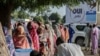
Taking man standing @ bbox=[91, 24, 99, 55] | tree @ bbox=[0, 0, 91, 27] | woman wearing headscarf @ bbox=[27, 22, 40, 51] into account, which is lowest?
man standing @ bbox=[91, 24, 99, 55]

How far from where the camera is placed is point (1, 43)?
12.5 feet

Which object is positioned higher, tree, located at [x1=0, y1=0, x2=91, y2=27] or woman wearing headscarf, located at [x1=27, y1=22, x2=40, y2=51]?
tree, located at [x1=0, y1=0, x2=91, y2=27]

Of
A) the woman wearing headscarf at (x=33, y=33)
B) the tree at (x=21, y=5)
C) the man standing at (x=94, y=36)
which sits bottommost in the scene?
the man standing at (x=94, y=36)

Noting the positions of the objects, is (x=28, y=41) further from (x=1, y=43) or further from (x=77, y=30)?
(x=77, y=30)

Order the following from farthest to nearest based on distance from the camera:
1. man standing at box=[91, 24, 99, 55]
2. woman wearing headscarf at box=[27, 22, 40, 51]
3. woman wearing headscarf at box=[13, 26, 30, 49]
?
man standing at box=[91, 24, 99, 55] < woman wearing headscarf at box=[27, 22, 40, 51] < woman wearing headscarf at box=[13, 26, 30, 49]

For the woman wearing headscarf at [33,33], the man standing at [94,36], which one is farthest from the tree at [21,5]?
the man standing at [94,36]

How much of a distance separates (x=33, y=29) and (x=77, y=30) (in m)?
17.9

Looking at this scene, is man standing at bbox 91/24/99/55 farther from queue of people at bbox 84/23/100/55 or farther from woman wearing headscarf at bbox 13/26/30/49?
woman wearing headscarf at bbox 13/26/30/49

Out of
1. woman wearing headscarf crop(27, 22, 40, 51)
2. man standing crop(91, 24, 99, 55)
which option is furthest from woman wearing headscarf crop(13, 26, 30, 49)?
man standing crop(91, 24, 99, 55)

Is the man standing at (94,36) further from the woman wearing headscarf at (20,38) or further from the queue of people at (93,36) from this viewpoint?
the woman wearing headscarf at (20,38)

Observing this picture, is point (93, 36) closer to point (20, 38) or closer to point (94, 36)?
point (94, 36)

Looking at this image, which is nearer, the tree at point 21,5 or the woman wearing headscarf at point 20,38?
the tree at point 21,5

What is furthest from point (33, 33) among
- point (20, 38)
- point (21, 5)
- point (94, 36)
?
point (94, 36)

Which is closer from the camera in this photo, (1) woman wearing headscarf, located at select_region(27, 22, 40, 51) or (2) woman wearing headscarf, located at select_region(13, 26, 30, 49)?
(2) woman wearing headscarf, located at select_region(13, 26, 30, 49)
